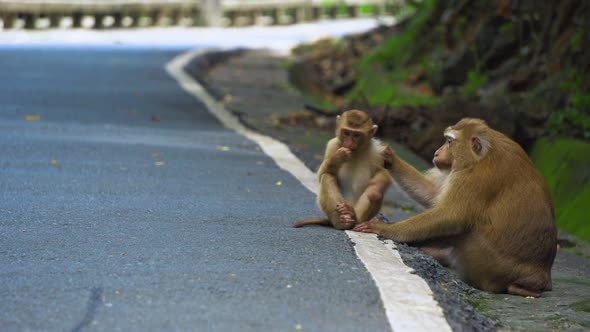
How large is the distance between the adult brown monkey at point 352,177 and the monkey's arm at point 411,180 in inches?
5.0

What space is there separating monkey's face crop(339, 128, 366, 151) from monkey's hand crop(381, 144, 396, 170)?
0.29 meters

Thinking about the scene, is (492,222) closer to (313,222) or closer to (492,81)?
(313,222)

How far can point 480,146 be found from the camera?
6.54m

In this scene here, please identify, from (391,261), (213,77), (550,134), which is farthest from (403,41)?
(391,261)

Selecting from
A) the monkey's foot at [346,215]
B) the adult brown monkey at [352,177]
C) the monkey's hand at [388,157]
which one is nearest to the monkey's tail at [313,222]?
the adult brown monkey at [352,177]

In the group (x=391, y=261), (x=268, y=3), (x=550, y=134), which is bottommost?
(x=268, y=3)

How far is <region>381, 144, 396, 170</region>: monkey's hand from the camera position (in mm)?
7047

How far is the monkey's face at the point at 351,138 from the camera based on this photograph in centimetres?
673

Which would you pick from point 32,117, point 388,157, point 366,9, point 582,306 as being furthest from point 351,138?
point 366,9

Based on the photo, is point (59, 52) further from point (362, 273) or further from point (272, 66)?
point (362, 273)

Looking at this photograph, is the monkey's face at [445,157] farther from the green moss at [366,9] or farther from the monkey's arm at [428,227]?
the green moss at [366,9]

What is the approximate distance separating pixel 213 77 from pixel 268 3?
70.9 feet

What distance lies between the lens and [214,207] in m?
7.22

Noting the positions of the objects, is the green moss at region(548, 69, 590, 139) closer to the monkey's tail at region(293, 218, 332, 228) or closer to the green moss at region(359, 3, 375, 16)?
the monkey's tail at region(293, 218, 332, 228)
